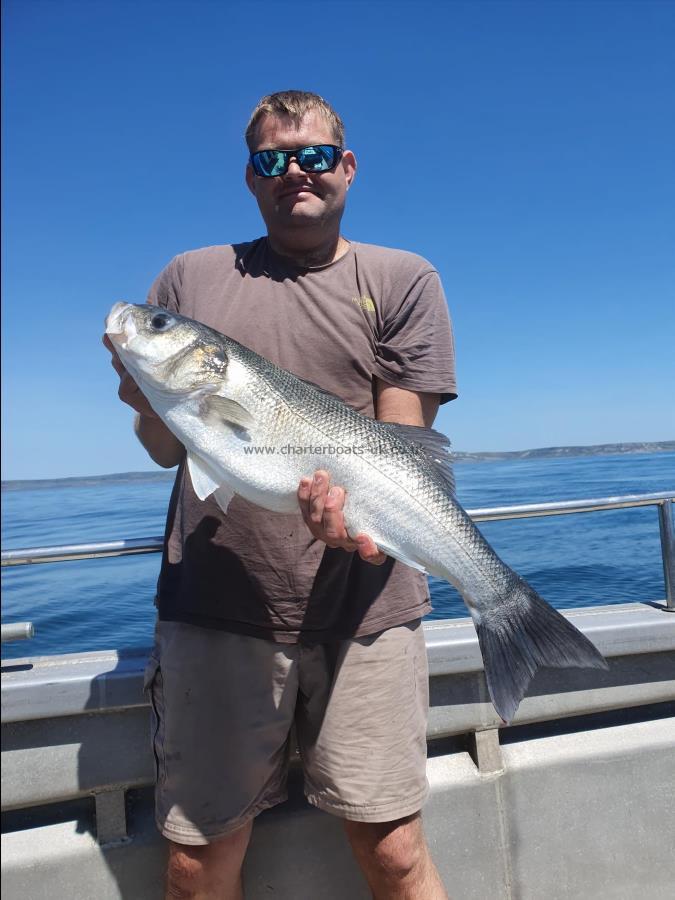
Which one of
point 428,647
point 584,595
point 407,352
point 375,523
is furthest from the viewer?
point 584,595

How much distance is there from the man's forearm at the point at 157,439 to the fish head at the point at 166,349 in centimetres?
28

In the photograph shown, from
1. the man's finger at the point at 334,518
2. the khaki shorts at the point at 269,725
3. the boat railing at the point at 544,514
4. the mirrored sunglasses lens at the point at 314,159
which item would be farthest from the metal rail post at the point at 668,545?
the mirrored sunglasses lens at the point at 314,159

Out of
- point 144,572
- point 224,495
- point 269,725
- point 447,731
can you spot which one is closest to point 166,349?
point 224,495

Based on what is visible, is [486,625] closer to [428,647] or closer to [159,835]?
[428,647]

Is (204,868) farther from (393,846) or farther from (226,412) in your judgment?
(226,412)

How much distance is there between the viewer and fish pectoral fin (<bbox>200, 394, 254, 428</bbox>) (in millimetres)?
2352

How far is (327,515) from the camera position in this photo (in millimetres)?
2166

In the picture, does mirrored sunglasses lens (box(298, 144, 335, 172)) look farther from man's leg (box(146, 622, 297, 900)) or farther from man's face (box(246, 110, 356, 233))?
man's leg (box(146, 622, 297, 900))

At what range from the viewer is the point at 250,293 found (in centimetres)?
257

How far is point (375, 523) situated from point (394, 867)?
1308 mm

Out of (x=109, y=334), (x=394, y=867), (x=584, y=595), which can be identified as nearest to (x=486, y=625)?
(x=394, y=867)

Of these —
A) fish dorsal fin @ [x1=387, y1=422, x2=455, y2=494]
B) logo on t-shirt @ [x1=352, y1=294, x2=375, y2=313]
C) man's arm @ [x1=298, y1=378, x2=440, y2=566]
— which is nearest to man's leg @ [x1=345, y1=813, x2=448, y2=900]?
man's arm @ [x1=298, y1=378, x2=440, y2=566]

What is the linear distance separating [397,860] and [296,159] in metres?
2.85

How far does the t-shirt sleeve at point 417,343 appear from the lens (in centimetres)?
255
